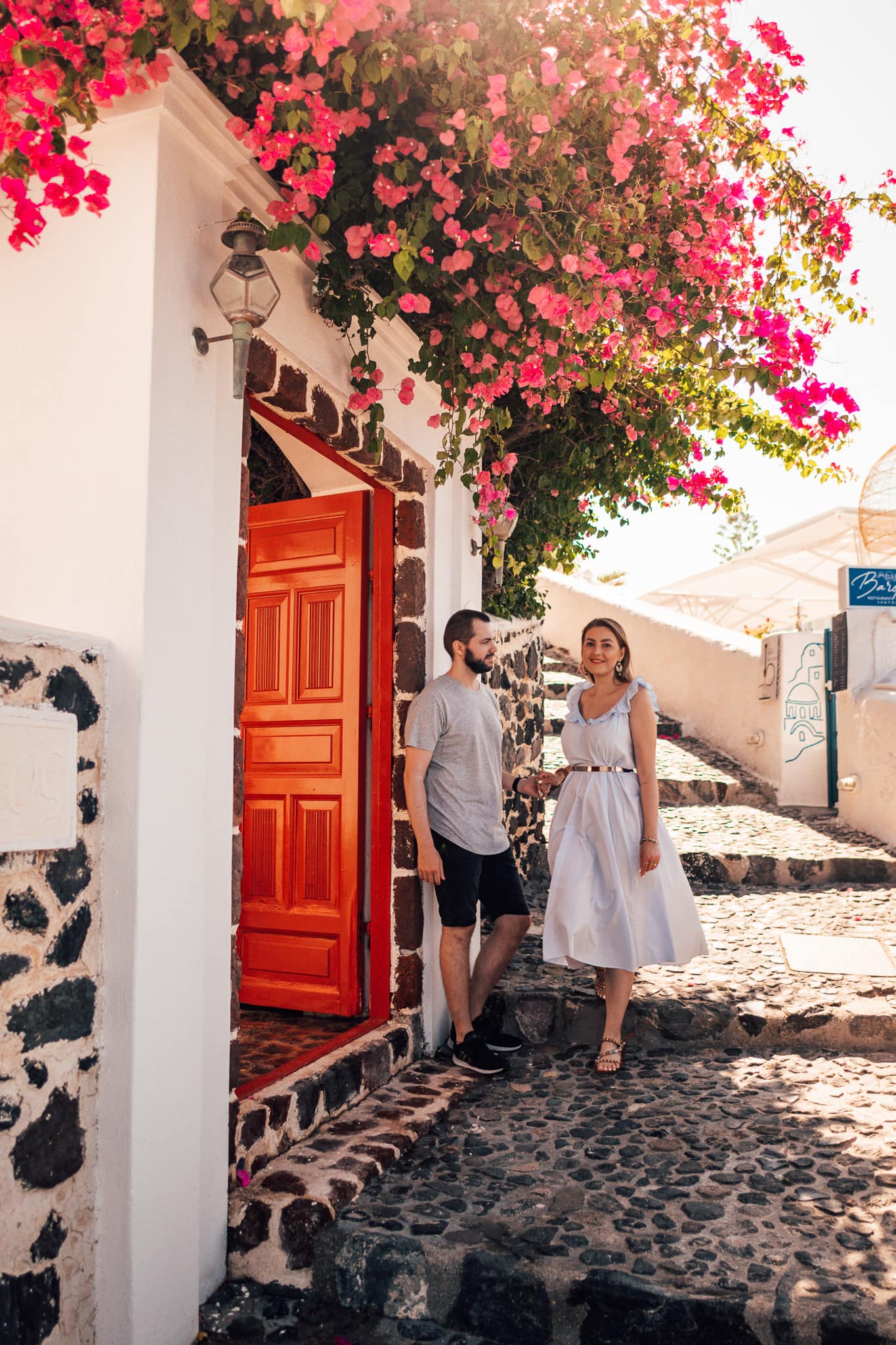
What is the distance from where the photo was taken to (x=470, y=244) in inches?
109

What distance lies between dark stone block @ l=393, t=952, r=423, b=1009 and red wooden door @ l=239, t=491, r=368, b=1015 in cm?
17

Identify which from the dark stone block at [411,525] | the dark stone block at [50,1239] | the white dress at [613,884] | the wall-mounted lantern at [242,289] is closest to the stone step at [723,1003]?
the white dress at [613,884]

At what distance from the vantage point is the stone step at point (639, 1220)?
6.99 ft

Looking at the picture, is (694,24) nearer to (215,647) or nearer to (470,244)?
(470,244)

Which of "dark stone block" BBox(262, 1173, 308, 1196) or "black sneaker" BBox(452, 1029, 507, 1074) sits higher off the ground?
"black sneaker" BBox(452, 1029, 507, 1074)

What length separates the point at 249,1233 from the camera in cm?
245

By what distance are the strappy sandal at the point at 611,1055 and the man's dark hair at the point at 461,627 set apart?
1.61 metres

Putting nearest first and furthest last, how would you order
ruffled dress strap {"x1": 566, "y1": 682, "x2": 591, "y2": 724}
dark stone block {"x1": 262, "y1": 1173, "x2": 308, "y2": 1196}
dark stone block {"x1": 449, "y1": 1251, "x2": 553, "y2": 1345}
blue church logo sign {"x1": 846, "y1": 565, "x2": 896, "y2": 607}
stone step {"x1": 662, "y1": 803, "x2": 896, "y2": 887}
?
dark stone block {"x1": 449, "y1": 1251, "x2": 553, "y2": 1345} → dark stone block {"x1": 262, "y1": 1173, "x2": 308, "y2": 1196} → ruffled dress strap {"x1": 566, "y1": 682, "x2": 591, "y2": 724} → stone step {"x1": 662, "y1": 803, "x2": 896, "y2": 887} → blue church logo sign {"x1": 846, "y1": 565, "x2": 896, "y2": 607}

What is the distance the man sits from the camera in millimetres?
3582

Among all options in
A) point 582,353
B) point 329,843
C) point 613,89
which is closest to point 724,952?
point 329,843

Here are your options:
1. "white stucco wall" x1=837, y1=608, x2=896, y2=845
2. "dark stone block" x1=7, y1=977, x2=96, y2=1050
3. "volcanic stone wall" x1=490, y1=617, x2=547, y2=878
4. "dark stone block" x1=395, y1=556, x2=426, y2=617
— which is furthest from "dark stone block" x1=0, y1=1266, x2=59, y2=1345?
"white stucco wall" x1=837, y1=608, x2=896, y2=845

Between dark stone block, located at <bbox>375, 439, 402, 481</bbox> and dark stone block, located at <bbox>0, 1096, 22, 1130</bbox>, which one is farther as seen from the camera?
dark stone block, located at <bbox>375, 439, 402, 481</bbox>

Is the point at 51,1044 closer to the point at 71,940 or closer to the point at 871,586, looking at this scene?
the point at 71,940

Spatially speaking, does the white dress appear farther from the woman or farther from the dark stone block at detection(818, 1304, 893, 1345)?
the dark stone block at detection(818, 1304, 893, 1345)
